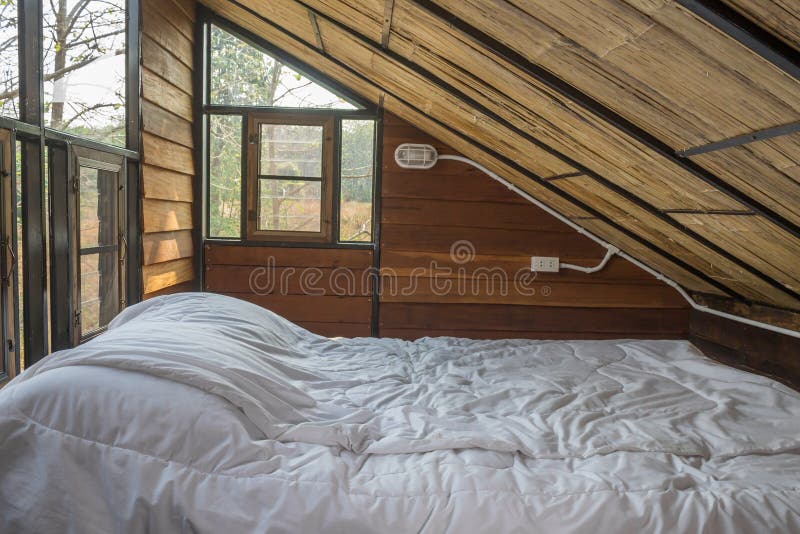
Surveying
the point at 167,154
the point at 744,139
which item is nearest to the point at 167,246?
the point at 167,154

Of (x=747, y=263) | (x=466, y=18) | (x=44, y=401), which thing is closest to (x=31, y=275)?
(x=44, y=401)

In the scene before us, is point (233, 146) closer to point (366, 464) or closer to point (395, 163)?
point (395, 163)

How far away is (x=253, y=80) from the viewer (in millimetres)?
4039

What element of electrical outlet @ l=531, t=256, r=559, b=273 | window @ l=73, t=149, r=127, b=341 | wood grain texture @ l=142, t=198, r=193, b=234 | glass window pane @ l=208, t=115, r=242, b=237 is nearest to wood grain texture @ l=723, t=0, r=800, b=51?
window @ l=73, t=149, r=127, b=341

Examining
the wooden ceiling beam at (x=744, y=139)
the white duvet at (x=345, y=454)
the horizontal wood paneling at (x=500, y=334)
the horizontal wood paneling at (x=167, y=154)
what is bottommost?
the horizontal wood paneling at (x=500, y=334)

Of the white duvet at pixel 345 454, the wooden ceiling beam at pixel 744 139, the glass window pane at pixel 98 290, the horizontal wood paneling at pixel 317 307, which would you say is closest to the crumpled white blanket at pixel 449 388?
the white duvet at pixel 345 454

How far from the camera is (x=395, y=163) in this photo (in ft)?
13.3

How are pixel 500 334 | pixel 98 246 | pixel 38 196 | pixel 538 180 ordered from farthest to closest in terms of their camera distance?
1. pixel 500 334
2. pixel 538 180
3. pixel 98 246
4. pixel 38 196

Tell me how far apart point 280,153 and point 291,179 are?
0.59ft

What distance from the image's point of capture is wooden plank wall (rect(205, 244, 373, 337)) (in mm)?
4078

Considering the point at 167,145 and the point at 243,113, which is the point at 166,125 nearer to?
the point at 167,145

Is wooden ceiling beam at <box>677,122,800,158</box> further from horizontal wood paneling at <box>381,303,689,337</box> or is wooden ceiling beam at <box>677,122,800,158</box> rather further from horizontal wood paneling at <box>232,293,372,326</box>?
horizontal wood paneling at <box>232,293,372,326</box>

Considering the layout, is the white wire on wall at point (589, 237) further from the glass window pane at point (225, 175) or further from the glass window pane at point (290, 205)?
the glass window pane at point (225, 175)

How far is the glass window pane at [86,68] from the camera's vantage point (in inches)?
93.1
